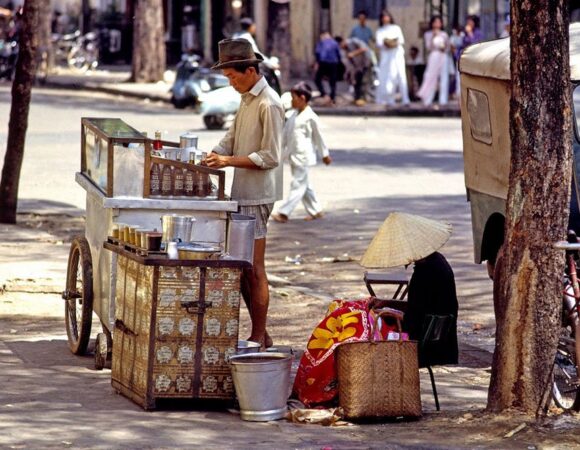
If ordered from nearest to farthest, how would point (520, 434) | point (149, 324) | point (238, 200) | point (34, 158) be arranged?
point (520, 434) → point (149, 324) → point (238, 200) → point (34, 158)

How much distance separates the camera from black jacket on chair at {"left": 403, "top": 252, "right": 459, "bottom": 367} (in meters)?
7.54

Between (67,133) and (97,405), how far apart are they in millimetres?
16481

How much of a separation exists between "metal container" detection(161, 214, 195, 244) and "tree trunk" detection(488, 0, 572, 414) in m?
1.68

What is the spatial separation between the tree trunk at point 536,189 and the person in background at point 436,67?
23178 millimetres

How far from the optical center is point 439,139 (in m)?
24.0

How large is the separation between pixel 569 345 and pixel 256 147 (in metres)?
2.28

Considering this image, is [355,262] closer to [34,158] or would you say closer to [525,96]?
[525,96]

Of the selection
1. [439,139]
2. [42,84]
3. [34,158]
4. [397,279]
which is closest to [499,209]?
[397,279]

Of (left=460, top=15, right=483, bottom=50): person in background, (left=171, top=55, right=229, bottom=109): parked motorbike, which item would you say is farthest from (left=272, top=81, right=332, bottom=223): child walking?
(left=460, top=15, right=483, bottom=50): person in background

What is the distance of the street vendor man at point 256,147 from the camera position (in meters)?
8.73

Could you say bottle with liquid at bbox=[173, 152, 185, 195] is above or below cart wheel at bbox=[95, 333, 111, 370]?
above

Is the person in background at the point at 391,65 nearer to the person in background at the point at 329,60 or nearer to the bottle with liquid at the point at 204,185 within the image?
the person in background at the point at 329,60

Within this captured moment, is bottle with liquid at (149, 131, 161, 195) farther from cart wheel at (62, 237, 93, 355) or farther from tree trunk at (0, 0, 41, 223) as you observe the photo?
tree trunk at (0, 0, 41, 223)

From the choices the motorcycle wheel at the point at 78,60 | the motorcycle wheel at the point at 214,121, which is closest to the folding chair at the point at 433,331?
the motorcycle wheel at the point at 214,121
